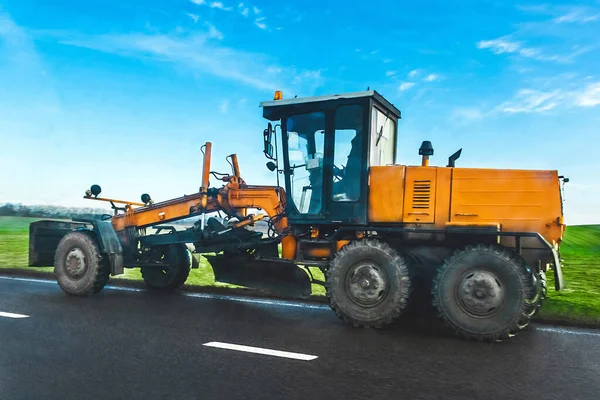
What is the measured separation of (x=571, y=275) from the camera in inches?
419

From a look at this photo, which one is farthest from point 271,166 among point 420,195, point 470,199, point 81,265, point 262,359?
point 81,265

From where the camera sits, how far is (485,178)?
7383 mm

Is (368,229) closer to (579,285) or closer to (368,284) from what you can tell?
(368,284)

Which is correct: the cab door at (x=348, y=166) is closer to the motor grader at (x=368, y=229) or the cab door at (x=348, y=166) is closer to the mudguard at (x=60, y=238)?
the motor grader at (x=368, y=229)

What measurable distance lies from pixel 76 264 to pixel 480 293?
22.7ft

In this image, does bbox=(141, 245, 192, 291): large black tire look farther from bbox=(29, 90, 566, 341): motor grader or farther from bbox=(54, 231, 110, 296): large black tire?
bbox=(54, 231, 110, 296): large black tire

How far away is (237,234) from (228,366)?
4550 millimetres

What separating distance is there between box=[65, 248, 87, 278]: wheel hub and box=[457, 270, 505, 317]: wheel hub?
6.54 m

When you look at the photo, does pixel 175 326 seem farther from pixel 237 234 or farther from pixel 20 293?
pixel 20 293

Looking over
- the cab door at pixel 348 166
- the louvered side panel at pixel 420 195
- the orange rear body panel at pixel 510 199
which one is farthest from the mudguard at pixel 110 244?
the orange rear body panel at pixel 510 199

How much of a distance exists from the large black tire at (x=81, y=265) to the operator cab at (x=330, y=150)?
373 centimetres

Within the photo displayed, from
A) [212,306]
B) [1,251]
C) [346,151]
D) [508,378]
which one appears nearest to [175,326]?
[212,306]

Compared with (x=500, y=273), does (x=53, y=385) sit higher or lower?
lower

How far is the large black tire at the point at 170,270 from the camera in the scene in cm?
1079
